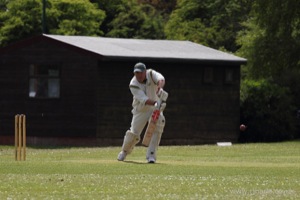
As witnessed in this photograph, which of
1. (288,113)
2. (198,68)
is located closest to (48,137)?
(198,68)

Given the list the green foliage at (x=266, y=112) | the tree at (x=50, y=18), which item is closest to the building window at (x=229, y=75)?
the green foliage at (x=266, y=112)

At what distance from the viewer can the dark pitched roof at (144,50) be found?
1467 inches

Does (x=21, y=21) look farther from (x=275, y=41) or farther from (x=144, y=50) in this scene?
(x=144, y=50)

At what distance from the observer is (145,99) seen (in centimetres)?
2170

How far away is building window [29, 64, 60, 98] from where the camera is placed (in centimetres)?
3806

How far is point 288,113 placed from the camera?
137ft

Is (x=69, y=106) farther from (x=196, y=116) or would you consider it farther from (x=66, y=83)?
(x=196, y=116)

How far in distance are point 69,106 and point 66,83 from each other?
31.8 inches

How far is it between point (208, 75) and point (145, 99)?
60.2 ft

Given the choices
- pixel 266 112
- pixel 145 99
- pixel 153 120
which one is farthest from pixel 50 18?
pixel 153 120

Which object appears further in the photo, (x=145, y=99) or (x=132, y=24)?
(x=132, y=24)

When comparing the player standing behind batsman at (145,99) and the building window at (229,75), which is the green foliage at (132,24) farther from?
the player standing behind batsman at (145,99)

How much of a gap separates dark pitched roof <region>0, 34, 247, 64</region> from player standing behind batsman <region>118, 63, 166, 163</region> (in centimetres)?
1428

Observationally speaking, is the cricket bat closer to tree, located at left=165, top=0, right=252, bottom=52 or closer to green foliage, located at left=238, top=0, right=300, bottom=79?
green foliage, located at left=238, top=0, right=300, bottom=79
